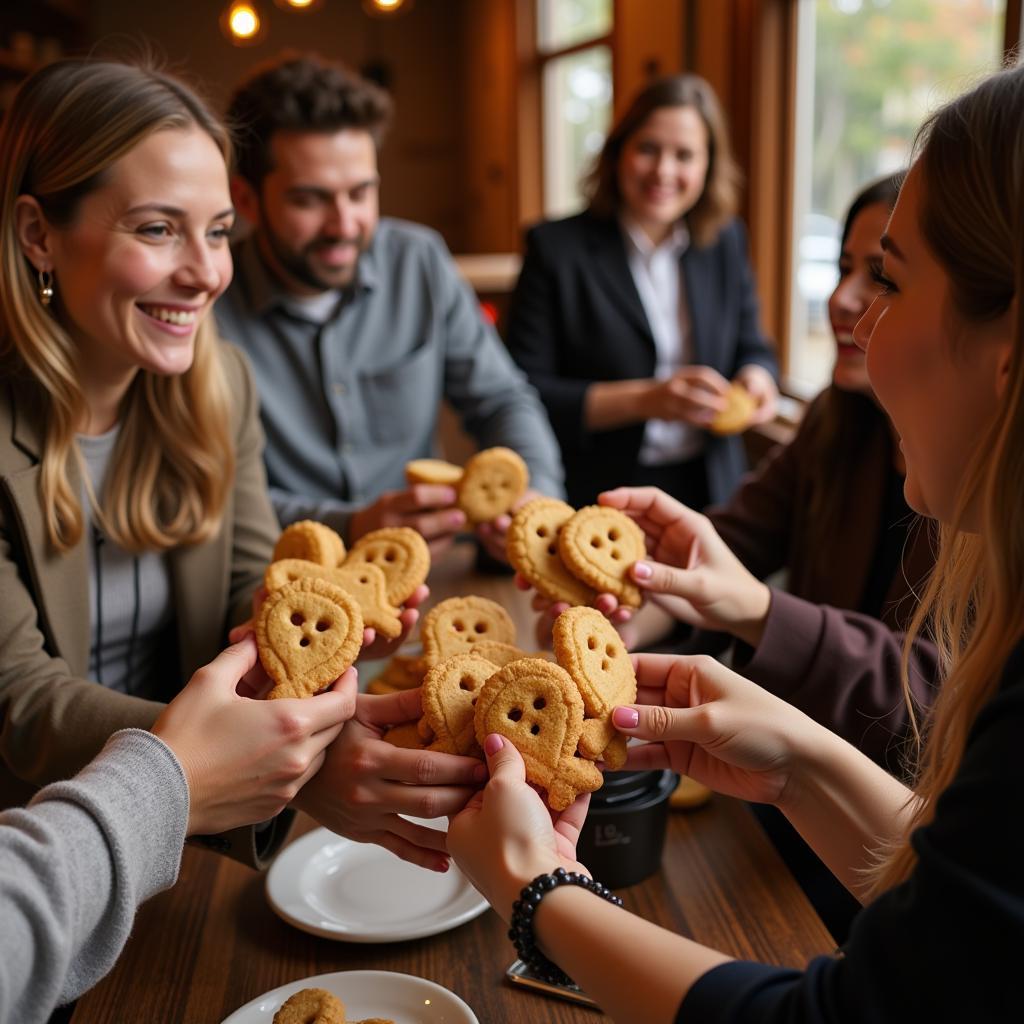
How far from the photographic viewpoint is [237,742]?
1140 mm

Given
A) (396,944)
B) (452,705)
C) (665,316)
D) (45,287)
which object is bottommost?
(396,944)

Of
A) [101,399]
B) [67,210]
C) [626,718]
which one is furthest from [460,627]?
[67,210]

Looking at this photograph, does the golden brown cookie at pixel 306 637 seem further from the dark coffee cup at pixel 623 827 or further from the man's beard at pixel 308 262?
the man's beard at pixel 308 262

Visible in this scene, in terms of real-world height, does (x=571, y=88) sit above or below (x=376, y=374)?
above

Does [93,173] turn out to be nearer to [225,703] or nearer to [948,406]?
[225,703]

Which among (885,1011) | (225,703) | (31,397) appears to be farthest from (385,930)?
(31,397)

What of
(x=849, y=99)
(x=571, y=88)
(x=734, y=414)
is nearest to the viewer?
(x=734, y=414)

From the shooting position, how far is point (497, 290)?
5.37m

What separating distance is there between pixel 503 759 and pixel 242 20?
142cm

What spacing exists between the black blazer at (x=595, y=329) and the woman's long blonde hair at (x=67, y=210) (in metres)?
1.67

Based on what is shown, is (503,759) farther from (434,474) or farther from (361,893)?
(434,474)

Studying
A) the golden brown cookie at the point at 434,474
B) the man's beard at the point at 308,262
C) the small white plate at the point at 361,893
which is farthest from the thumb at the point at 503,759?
the man's beard at the point at 308,262

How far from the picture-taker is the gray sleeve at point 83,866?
865 millimetres

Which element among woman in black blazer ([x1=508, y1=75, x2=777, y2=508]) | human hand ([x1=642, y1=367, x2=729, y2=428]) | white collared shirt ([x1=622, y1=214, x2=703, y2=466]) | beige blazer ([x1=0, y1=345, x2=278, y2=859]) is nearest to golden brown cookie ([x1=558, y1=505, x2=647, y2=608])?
beige blazer ([x1=0, y1=345, x2=278, y2=859])
